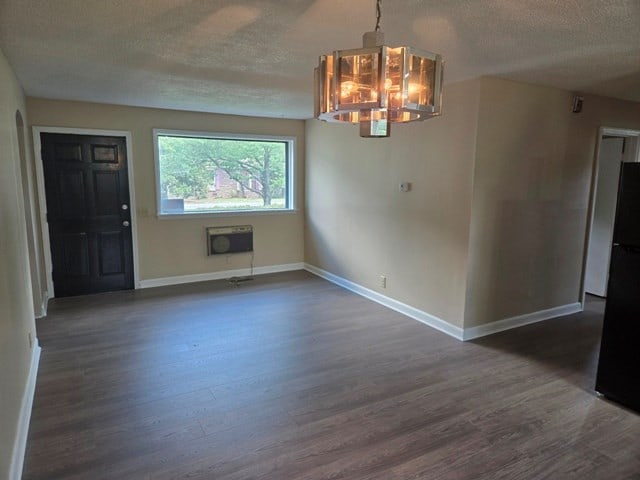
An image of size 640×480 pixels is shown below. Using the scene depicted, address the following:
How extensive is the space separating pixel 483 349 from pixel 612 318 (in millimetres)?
1097

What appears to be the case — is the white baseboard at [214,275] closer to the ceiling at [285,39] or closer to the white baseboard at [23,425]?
the white baseboard at [23,425]

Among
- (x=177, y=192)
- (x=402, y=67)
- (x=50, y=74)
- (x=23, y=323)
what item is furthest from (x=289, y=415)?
(x=177, y=192)

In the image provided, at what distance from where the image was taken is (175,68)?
326cm

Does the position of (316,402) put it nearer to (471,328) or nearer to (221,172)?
(471,328)

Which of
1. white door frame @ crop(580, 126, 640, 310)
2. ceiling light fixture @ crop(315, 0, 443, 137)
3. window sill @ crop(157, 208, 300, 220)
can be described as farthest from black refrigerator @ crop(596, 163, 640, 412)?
window sill @ crop(157, 208, 300, 220)

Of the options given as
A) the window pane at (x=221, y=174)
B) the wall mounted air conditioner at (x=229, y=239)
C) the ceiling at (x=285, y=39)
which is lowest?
the wall mounted air conditioner at (x=229, y=239)

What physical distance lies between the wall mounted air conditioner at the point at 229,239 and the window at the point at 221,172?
11.7 inches

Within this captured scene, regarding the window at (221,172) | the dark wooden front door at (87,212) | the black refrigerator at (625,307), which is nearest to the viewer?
the black refrigerator at (625,307)

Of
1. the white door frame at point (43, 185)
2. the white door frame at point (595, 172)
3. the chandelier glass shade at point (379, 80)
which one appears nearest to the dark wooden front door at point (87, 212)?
the white door frame at point (43, 185)

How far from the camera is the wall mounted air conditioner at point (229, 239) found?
19.2 ft

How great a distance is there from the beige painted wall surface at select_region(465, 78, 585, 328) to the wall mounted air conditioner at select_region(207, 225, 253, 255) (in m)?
3.47

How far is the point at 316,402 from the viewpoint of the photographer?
275cm

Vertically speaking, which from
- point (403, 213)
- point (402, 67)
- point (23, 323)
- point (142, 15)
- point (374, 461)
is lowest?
point (374, 461)

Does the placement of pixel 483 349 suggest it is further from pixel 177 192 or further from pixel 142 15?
pixel 177 192
